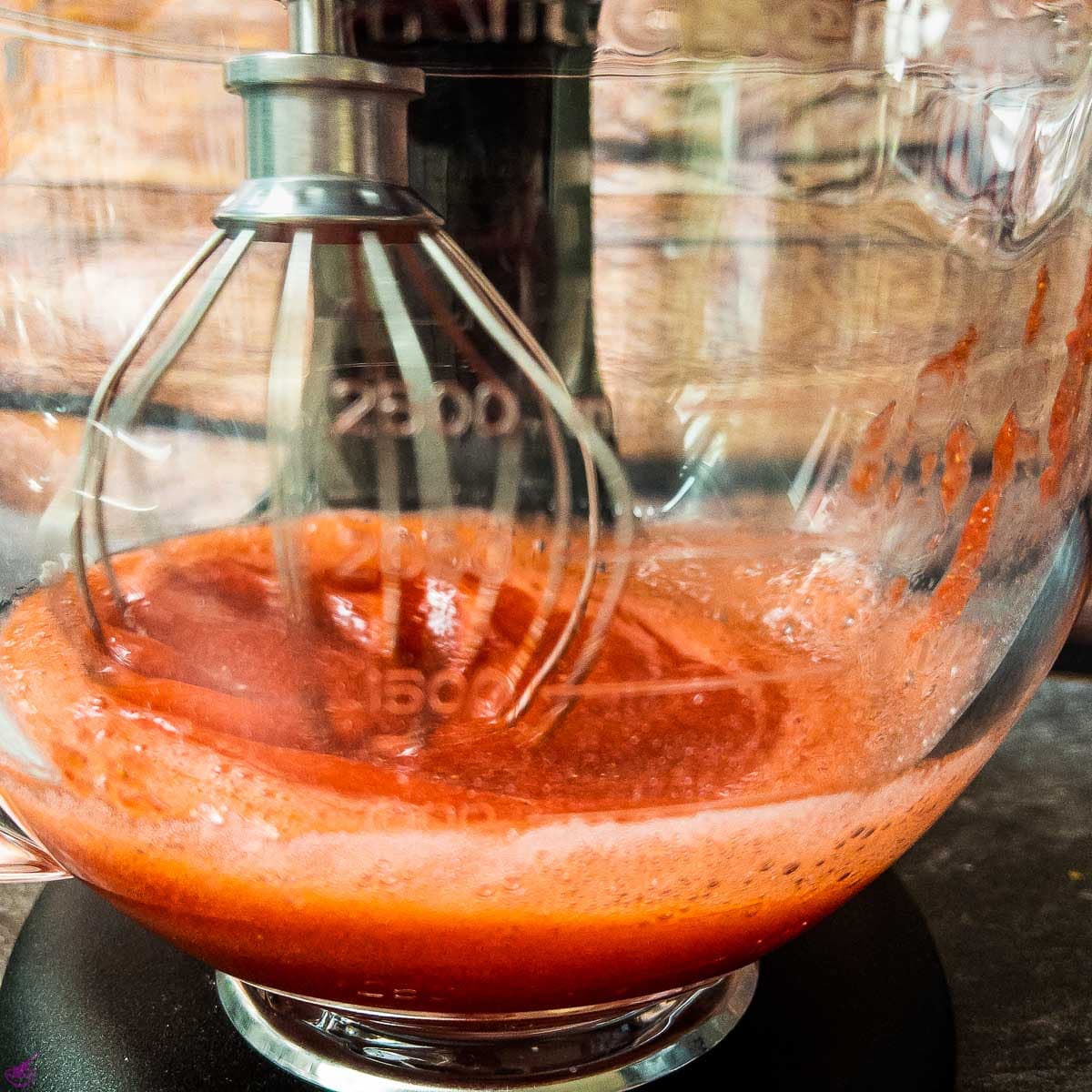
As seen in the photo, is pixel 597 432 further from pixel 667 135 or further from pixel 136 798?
pixel 136 798

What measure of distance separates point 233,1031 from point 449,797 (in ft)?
0.48

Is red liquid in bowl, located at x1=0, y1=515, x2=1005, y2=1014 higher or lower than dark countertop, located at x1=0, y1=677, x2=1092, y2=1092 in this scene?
higher

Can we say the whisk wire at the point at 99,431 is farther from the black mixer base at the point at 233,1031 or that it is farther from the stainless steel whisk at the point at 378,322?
the black mixer base at the point at 233,1031

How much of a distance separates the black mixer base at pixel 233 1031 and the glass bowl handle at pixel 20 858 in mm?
43

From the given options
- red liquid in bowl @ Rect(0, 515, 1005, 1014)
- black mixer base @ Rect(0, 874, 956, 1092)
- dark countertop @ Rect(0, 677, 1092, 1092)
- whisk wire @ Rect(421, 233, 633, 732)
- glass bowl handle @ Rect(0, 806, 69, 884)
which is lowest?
dark countertop @ Rect(0, 677, 1092, 1092)

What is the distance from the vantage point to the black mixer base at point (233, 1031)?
0.38 m

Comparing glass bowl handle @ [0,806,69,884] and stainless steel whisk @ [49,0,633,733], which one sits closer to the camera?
stainless steel whisk @ [49,0,633,733]

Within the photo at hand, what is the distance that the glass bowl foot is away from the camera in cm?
37

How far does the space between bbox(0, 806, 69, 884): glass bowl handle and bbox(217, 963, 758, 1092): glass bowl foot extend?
3.0 inches

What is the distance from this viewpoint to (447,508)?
0.47 meters

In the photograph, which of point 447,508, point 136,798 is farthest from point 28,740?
point 447,508

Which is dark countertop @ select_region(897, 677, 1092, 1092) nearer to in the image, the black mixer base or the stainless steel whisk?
the black mixer base

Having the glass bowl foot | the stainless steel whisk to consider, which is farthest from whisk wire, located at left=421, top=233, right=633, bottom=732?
the glass bowl foot

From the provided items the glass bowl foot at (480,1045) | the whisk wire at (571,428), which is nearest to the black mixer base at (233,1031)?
the glass bowl foot at (480,1045)
